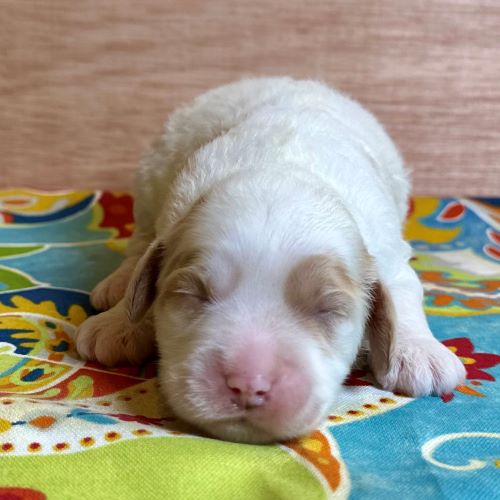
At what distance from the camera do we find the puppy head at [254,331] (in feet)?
4.60

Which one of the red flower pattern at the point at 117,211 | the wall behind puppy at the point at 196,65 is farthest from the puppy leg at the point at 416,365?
the wall behind puppy at the point at 196,65

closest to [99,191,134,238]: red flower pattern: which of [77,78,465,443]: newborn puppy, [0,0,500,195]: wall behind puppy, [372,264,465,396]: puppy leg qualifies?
[0,0,500,195]: wall behind puppy

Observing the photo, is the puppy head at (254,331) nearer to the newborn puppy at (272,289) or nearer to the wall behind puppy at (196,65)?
the newborn puppy at (272,289)

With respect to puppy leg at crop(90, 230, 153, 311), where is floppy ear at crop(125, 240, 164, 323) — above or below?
above

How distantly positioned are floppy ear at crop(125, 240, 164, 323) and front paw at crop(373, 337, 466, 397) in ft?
1.89

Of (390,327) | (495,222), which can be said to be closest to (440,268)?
(495,222)

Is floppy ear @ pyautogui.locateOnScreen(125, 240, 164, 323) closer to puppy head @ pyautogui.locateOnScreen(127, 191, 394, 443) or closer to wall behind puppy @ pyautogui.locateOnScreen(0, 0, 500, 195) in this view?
puppy head @ pyautogui.locateOnScreen(127, 191, 394, 443)

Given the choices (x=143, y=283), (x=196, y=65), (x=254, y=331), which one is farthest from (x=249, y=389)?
(x=196, y=65)

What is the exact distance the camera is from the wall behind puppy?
357 cm

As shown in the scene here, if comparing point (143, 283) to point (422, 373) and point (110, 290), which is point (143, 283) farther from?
point (422, 373)

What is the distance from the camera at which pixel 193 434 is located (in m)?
1.50

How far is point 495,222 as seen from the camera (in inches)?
135

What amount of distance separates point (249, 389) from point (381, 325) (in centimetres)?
53

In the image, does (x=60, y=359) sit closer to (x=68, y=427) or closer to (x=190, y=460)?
(x=68, y=427)
